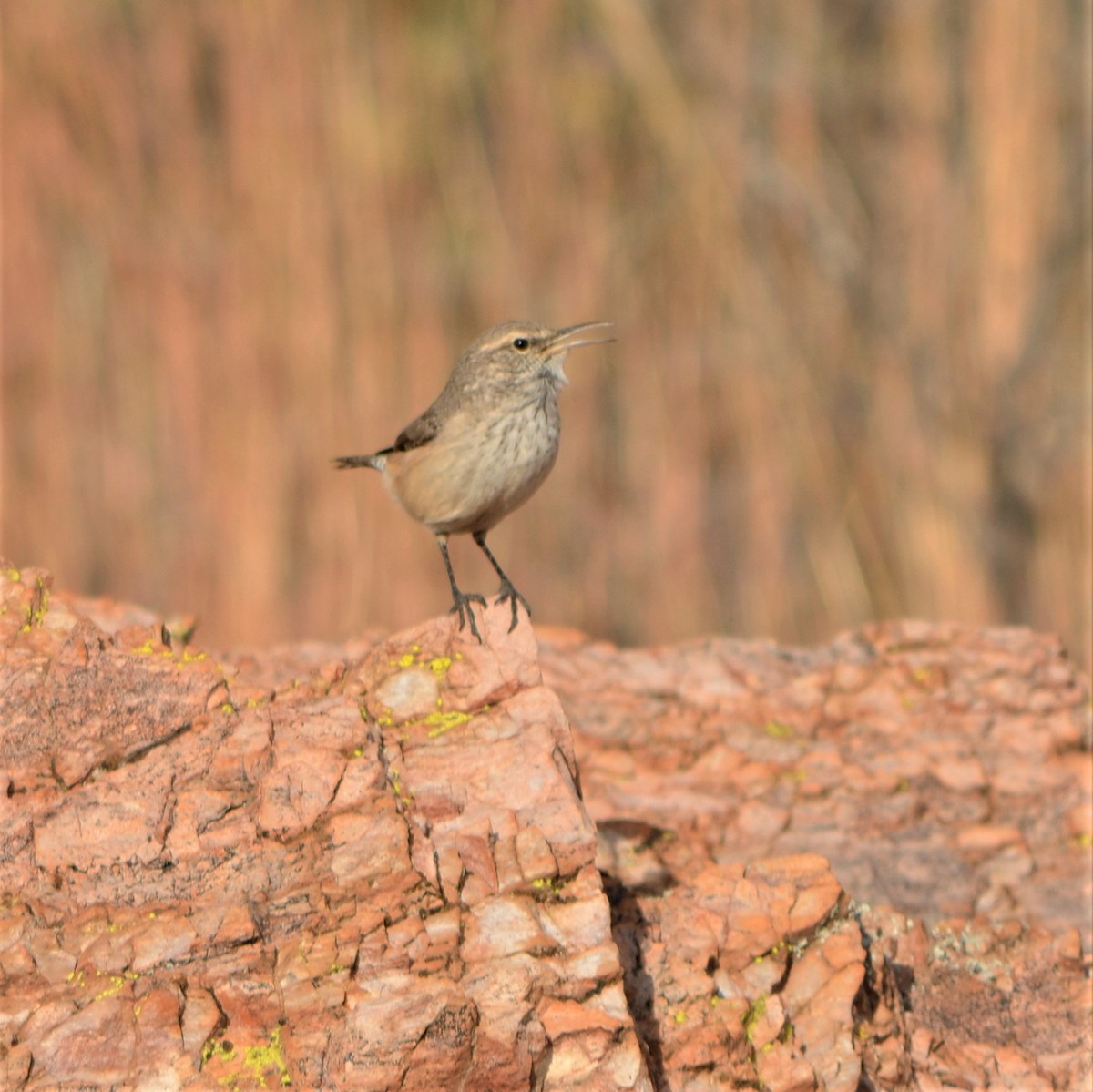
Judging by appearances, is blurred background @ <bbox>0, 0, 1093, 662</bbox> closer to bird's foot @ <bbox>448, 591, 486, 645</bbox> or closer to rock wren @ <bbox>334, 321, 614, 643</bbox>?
rock wren @ <bbox>334, 321, 614, 643</bbox>

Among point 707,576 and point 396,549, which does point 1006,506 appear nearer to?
point 707,576

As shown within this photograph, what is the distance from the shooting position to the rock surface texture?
242 centimetres

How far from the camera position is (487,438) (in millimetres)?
4398

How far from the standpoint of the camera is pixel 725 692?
14.1 ft

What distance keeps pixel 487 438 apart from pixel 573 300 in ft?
6.94

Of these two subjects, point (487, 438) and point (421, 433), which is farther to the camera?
point (421, 433)

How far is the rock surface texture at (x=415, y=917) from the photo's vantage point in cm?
242

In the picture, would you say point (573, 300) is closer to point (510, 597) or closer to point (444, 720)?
point (510, 597)

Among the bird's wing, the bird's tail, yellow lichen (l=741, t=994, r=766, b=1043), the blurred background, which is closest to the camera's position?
yellow lichen (l=741, t=994, r=766, b=1043)

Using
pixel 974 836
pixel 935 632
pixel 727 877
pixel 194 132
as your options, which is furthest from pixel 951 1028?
pixel 194 132

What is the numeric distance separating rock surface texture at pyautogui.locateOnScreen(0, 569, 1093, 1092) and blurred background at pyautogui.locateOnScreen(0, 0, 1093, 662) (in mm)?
3059

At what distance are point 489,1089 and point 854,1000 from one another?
812 millimetres

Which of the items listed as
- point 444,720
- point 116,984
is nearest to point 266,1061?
point 116,984

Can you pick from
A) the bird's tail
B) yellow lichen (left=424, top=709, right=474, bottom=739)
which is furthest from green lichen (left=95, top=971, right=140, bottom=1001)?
the bird's tail
